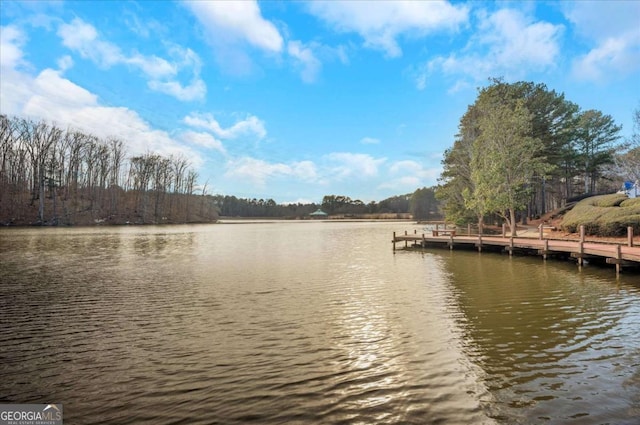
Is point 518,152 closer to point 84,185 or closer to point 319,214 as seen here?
point 84,185

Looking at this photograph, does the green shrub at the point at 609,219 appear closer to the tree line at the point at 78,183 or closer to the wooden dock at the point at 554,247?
the wooden dock at the point at 554,247

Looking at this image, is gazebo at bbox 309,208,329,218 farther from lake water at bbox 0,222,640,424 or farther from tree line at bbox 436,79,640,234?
lake water at bbox 0,222,640,424

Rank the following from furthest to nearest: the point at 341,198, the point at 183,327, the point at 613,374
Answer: the point at 341,198
the point at 183,327
the point at 613,374

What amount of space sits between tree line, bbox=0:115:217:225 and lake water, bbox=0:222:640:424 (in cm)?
5729

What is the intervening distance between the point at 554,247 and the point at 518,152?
40.4 feet

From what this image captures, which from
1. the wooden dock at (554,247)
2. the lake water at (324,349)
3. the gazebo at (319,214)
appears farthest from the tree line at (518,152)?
the gazebo at (319,214)

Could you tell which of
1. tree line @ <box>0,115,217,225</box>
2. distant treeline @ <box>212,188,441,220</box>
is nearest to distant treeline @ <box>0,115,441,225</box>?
tree line @ <box>0,115,217,225</box>

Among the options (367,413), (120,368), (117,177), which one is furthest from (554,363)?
(117,177)

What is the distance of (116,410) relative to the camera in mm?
5031

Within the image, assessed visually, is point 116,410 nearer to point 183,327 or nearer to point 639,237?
point 183,327

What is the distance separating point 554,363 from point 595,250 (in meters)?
14.6

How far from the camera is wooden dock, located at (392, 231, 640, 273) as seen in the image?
15.8 meters

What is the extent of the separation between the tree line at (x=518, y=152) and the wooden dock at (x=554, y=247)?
3.73 metres

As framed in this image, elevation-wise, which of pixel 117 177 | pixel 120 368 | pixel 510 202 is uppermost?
pixel 117 177
